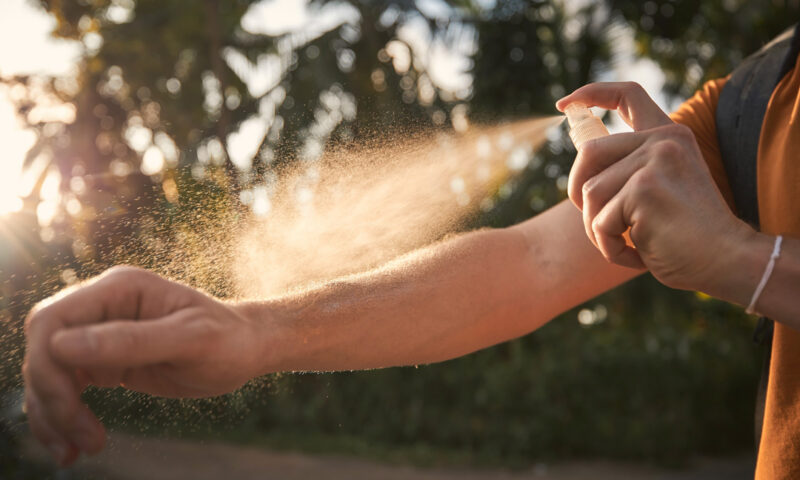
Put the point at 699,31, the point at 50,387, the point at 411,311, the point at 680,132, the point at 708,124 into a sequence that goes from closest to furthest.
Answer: the point at 50,387 < the point at 680,132 < the point at 411,311 < the point at 708,124 < the point at 699,31

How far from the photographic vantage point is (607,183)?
111cm

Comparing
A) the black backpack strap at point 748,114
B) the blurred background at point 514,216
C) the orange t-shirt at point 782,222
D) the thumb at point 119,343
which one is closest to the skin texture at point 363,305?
the thumb at point 119,343

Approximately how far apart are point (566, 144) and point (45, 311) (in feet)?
28.3

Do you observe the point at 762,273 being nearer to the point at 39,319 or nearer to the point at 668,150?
the point at 668,150

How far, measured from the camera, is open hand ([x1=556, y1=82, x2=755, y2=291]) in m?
1.06

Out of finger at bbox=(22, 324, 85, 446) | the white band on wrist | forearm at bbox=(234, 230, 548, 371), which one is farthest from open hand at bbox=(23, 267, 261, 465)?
the white band on wrist

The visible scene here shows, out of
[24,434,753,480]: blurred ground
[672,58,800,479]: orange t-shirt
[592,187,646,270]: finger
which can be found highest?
[592,187,646,270]: finger

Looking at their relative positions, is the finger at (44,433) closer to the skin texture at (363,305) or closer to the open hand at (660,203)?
the skin texture at (363,305)

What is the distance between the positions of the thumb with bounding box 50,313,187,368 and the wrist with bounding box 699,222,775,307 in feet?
3.20

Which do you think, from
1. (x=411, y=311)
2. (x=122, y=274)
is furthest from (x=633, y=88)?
(x=122, y=274)

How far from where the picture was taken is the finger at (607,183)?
109 centimetres

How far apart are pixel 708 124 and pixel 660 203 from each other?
859 millimetres

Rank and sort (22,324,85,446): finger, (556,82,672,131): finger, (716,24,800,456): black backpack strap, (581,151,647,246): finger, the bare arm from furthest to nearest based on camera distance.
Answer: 1. (716,24,800,456): black backpack strap
2. the bare arm
3. (556,82,672,131): finger
4. (581,151,647,246): finger
5. (22,324,85,446): finger

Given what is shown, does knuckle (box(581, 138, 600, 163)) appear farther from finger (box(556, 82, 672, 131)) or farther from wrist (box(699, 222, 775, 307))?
wrist (box(699, 222, 775, 307))
